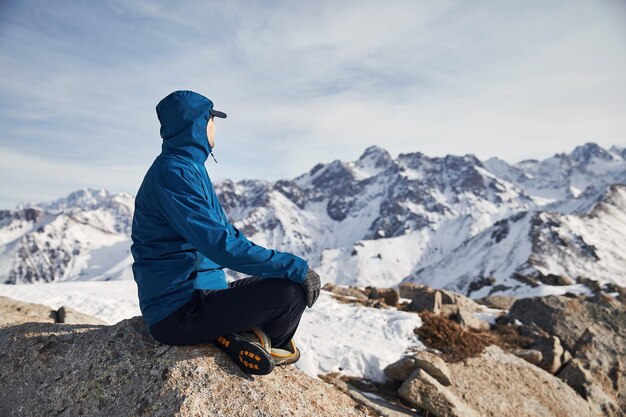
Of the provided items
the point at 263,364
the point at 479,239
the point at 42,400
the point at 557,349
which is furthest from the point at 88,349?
the point at 479,239

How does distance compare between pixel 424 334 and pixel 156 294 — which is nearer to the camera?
pixel 156 294

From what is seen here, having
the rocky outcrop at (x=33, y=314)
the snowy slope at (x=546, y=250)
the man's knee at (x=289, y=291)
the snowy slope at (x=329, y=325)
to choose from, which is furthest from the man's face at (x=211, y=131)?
the snowy slope at (x=546, y=250)

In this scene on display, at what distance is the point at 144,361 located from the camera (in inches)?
218

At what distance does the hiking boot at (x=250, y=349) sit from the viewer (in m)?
5.09

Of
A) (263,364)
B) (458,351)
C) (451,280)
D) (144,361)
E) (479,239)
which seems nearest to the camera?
(263,364)

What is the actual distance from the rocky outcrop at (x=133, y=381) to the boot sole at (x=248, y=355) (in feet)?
0.55

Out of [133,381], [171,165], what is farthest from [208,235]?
[133,381]

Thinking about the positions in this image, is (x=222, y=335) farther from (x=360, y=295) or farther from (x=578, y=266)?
(x=578, y=266)

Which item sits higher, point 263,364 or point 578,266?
point 263,364

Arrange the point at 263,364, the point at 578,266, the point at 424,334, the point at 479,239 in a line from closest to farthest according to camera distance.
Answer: the point at 263,364 → the point at 424,334 → the point at 578,266 → the point at 479,239

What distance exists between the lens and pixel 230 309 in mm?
5129

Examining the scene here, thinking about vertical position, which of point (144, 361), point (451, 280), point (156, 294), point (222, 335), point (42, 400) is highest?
point (156, 294)

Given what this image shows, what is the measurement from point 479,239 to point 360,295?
195m

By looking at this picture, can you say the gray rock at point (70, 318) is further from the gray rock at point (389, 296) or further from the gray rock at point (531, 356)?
the gray rock at point (389, 296)
